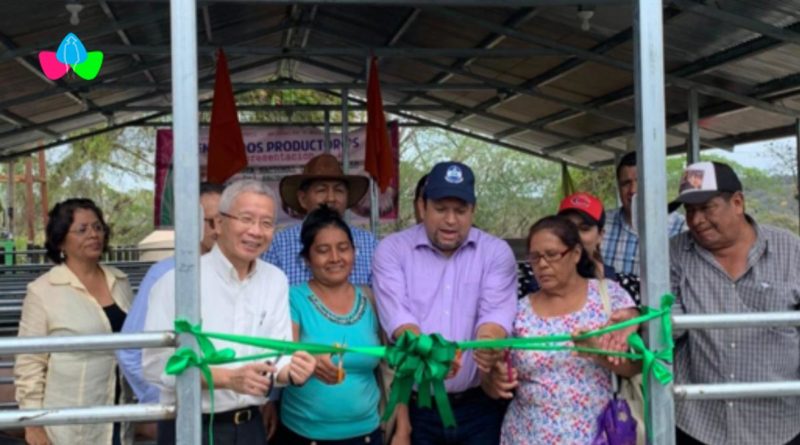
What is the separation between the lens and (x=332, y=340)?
113 inches

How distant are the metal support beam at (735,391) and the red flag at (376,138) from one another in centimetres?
503

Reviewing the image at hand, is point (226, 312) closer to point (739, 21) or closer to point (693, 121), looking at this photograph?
point (739, 21)

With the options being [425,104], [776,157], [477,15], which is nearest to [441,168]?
[477,15]

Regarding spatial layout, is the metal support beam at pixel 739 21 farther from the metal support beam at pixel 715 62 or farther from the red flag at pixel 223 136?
the red flag at pixel 223 136

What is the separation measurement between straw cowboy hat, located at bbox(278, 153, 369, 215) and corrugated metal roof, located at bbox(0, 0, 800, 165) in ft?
4.76

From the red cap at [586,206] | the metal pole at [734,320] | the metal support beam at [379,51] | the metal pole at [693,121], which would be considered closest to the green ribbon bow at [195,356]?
the metal pole at [734,320]

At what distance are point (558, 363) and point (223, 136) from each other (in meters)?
4.44

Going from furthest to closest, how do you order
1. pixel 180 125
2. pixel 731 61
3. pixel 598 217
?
1. pixel 731 61
2. pixel 598 217
3. pixel 180 125

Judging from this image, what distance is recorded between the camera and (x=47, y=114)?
34.6 ft

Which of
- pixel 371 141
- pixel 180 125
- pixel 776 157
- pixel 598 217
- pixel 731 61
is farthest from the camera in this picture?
pixel 776 157

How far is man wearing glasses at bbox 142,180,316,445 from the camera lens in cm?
248

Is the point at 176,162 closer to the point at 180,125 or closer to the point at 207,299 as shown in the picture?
the point at 180,125

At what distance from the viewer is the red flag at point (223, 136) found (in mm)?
6613

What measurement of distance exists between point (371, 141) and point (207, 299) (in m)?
4.77
